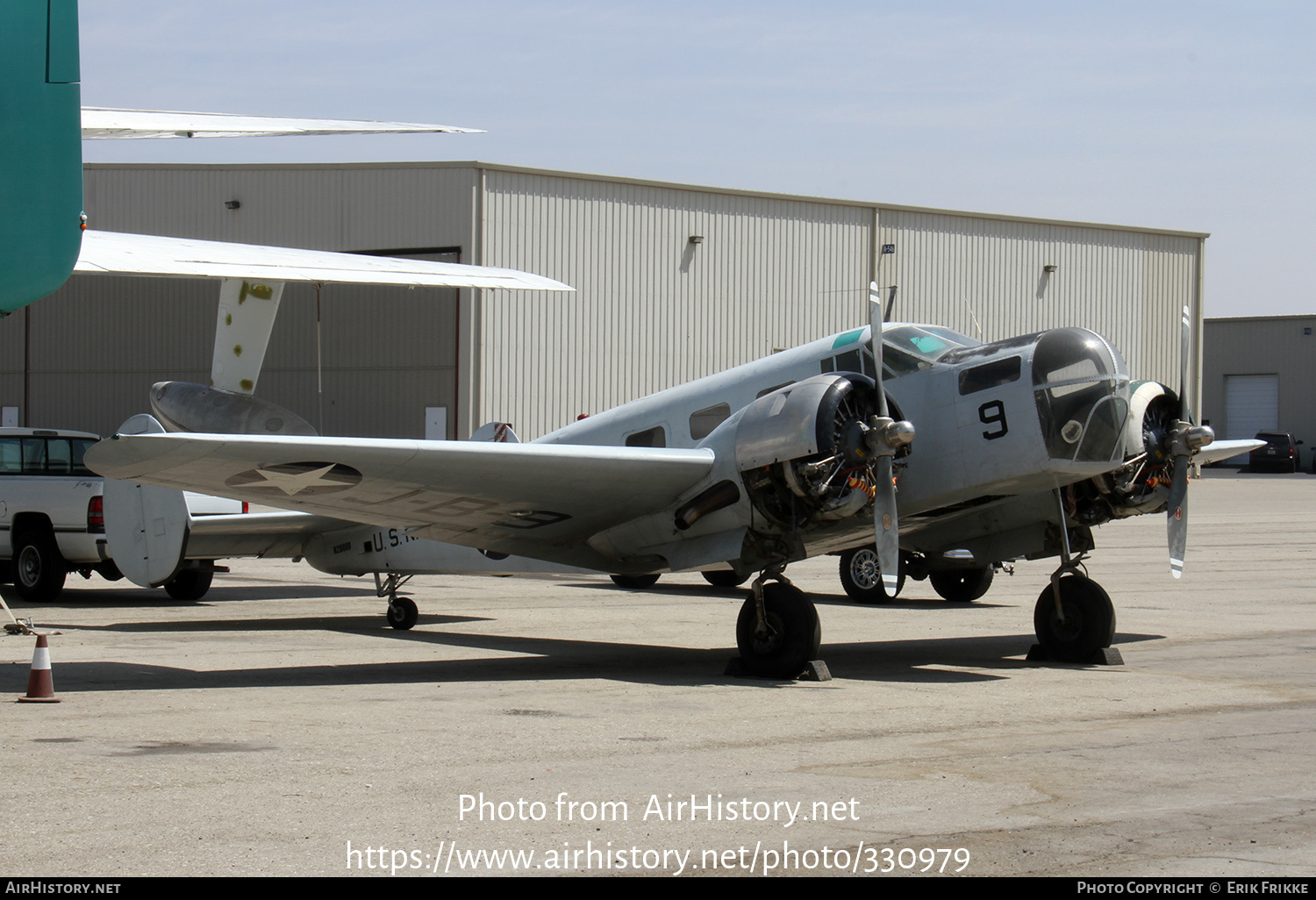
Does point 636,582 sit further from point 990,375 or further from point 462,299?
point 462,299

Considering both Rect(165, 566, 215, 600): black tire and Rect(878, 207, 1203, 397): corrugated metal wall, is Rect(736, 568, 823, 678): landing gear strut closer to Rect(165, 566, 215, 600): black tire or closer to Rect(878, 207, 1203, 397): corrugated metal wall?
Rect(165, 566, 215, 600): black tire

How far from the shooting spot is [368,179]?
33594mm

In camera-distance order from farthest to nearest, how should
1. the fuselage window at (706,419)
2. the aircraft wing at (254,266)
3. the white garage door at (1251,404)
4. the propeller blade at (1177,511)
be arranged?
the white garage door at (1251,404), the aircraft wing at (254,266), the fuselage window at (706,419), the propeller blade at (1177,511)

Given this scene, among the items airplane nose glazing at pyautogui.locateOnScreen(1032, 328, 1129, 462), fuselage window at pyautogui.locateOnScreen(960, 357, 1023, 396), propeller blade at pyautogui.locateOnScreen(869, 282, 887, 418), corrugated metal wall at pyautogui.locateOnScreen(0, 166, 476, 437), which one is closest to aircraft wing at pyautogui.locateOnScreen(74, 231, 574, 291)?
propeller blade at pyautogui.locateOnScreen(869, 282, 887, 418)

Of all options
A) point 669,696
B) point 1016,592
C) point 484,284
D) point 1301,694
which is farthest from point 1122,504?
point 484,284

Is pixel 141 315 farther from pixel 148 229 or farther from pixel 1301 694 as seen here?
pixel 1301 694

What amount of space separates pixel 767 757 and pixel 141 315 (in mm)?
32429

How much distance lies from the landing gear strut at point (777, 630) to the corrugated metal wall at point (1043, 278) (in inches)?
1129

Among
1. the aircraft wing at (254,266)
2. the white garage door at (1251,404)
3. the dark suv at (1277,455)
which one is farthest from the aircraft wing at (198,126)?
the white garage door at (1251,404)

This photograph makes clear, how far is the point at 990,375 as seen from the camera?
10891 millimetres

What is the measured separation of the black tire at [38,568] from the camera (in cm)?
1689

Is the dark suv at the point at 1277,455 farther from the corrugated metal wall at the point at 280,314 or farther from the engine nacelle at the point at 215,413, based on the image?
the engine nacelle at the point at 215,413

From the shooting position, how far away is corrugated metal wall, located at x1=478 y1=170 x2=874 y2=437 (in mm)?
32875

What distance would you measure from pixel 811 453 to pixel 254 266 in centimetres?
809
